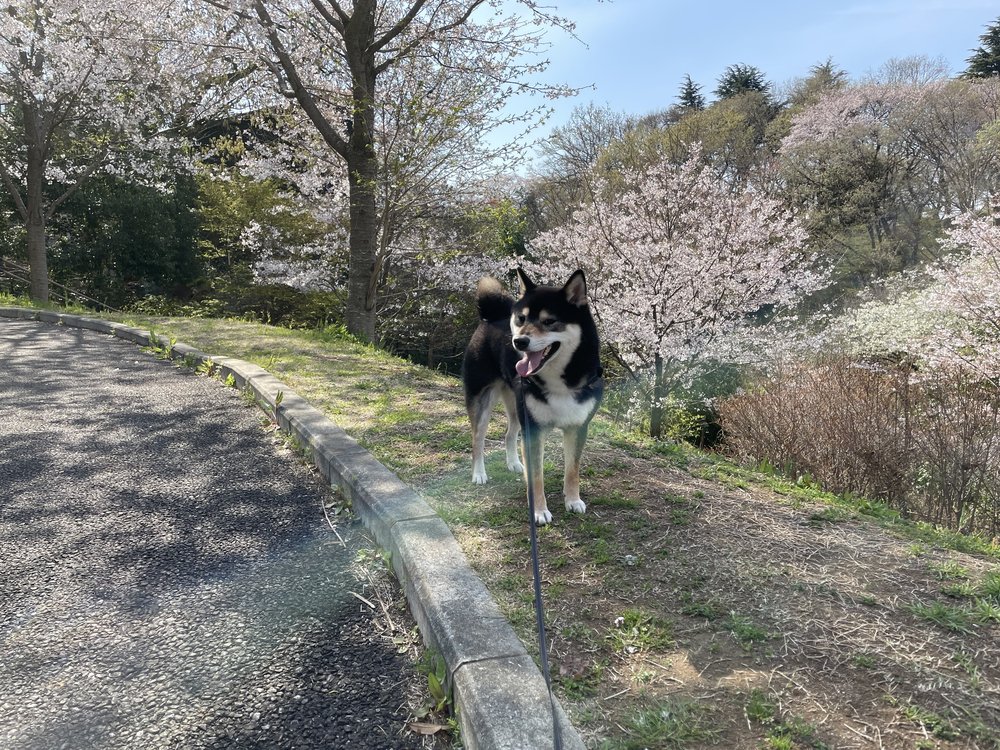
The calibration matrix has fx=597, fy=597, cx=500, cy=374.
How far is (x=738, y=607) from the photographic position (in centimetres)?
227

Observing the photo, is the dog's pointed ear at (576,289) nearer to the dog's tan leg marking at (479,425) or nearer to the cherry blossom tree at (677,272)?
the dog's tan leg marking at (479,425)

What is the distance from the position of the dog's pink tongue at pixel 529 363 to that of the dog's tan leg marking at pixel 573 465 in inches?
16.7

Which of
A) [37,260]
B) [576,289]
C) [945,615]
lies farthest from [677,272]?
[37,260]

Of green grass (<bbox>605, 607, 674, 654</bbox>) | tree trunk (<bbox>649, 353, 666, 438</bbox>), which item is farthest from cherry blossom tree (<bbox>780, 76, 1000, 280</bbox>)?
green grass (<bbox>605, 607, 674, 654</bbox>)

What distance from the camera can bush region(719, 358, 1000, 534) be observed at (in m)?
5.80

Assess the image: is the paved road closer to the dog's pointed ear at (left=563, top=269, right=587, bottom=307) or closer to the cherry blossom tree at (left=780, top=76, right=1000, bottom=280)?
the dog's pointed ear at (left=563, top=269, right=587, bottom=307)

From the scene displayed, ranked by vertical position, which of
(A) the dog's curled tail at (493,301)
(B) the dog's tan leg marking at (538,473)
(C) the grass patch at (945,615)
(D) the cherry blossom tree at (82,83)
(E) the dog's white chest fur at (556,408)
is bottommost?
(C) the grass patch at (945,615)

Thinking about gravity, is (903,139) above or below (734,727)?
above

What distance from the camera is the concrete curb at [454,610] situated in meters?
1.67

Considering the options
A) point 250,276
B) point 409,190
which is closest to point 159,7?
point 409,190

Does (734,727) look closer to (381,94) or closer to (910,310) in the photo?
(381,94)

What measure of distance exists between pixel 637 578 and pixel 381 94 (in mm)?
9249

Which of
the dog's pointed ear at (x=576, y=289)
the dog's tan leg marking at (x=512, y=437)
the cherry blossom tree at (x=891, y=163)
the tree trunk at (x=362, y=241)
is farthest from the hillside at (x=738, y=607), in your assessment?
the cherry blossom tree at (x=891, y=163)

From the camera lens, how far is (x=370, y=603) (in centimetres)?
252
